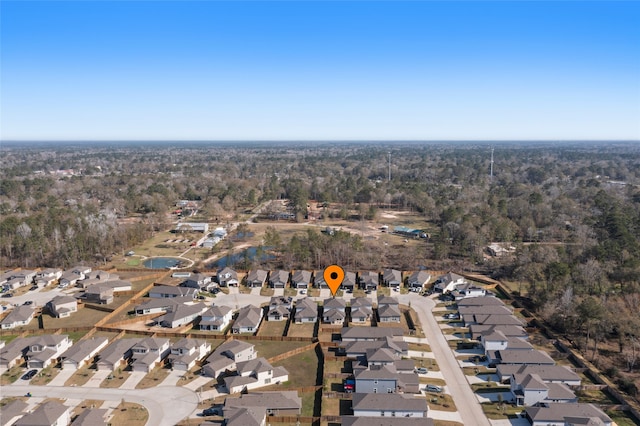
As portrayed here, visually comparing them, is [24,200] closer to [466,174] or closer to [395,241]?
[395,241]

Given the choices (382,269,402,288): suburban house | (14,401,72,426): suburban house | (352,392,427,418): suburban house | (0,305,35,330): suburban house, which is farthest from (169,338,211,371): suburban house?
(382,269,402,288): suburban house

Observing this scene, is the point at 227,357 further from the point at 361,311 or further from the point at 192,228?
the point at 192,228

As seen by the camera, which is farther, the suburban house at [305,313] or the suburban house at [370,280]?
the suburban house at [370,280]

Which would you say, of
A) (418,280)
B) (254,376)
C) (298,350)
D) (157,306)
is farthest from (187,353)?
(418,280)

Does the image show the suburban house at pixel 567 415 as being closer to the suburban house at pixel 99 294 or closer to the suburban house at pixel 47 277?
the suburban house at pixel 99 294

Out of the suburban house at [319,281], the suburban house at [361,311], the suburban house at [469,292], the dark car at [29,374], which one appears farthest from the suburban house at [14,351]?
the suburban house at [469,292]
